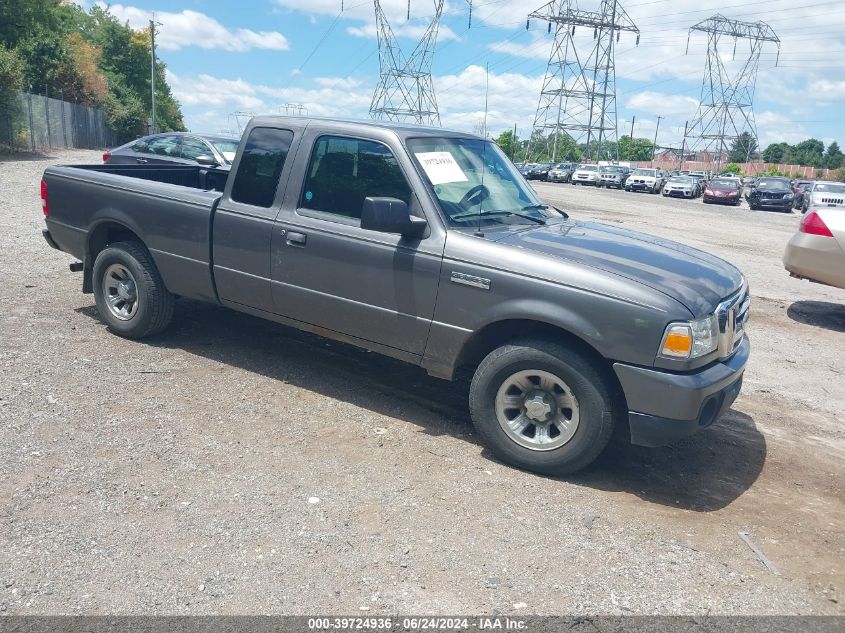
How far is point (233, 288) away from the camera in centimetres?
554

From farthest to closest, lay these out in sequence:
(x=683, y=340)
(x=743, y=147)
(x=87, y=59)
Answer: (x=743, y=147) → (x=87, y=59) → (x=683, y=340)

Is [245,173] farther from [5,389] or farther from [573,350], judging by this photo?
[573,350]

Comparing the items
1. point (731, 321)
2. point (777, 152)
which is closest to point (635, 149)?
point (777, 152)

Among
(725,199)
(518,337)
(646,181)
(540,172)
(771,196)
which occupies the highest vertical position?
(518,337)

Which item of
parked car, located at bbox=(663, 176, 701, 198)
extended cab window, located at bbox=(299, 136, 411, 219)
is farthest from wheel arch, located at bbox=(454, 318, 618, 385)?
parked car, located at bbox=(663, 176, 701, 198)

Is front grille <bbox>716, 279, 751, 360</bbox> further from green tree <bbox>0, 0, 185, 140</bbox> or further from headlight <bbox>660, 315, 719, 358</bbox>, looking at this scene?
green tree <bbox>0, 0, 185, 140</bbox>

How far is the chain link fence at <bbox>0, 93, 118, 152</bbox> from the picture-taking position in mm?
32594

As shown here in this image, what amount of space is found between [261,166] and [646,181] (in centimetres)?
4401

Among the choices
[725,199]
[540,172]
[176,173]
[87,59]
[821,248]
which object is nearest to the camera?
[176,173]

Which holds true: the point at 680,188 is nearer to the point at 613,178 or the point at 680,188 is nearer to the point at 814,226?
the point at 613,178

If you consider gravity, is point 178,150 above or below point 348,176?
below

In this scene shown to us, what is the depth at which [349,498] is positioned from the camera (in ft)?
13.0

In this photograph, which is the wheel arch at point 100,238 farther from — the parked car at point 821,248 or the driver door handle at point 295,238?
the parked car at point 821,248

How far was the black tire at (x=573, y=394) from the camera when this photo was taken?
411 centimetres
